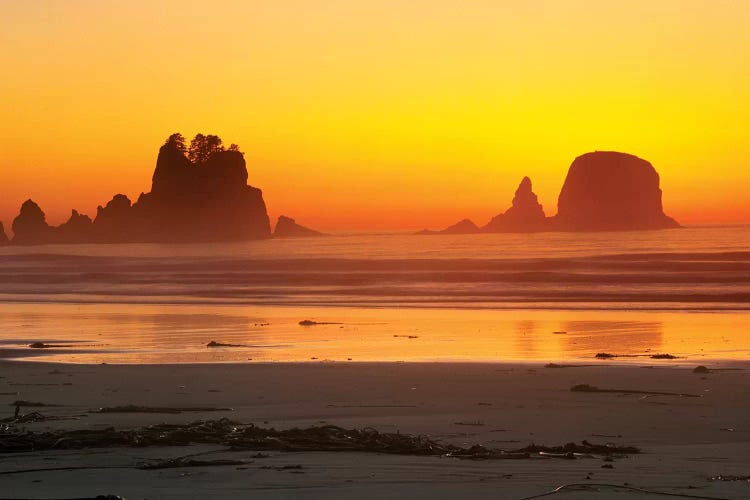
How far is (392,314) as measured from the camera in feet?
71.5

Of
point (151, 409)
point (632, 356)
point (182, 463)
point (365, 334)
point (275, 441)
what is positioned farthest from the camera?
point (365, 334)

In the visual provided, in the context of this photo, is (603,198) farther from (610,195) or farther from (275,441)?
(275,441)

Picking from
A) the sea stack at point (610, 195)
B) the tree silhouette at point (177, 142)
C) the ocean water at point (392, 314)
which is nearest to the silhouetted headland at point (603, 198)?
the sea stack at point (610, 195)

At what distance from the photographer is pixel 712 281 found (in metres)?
33.8

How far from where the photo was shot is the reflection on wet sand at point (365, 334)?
13.6m

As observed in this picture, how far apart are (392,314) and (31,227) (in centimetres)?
14079

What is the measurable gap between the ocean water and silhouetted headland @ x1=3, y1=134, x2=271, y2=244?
10079 cm

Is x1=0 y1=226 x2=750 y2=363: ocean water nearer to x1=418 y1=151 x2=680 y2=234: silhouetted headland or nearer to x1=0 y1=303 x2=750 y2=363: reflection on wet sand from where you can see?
x1=0 y1=303 x2=750 y2=363: reflection on wet sand

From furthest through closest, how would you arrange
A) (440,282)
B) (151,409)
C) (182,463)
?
1. (440,282)
2. (151,409)
3. (182,463)

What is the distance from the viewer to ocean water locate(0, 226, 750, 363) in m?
14.2

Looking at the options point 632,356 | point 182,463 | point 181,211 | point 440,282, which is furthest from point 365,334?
point 181,211

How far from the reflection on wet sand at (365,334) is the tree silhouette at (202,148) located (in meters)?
135

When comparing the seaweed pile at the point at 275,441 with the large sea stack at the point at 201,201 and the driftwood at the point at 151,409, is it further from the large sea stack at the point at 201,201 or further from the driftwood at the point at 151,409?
the large sea stack at the point at 201,201

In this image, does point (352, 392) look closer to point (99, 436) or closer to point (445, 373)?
point (445, 373)
